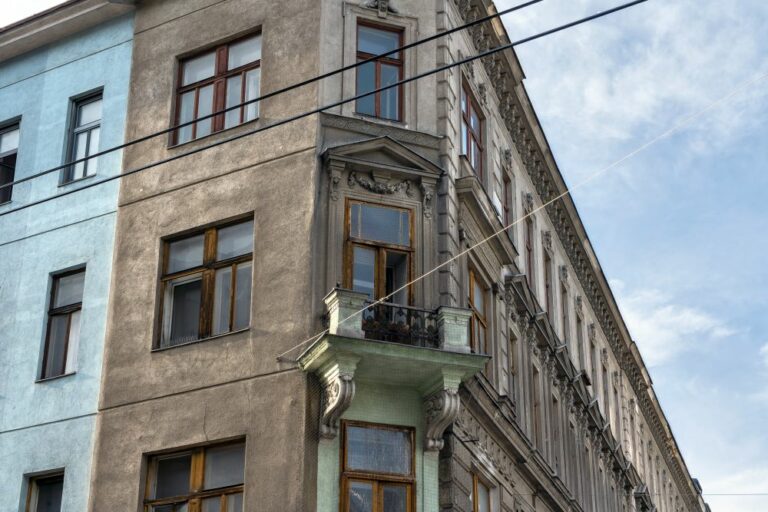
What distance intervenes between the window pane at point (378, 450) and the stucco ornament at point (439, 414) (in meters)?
0.44

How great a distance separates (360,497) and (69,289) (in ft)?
27.0

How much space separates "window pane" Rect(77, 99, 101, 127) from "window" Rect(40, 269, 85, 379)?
3682 millimetres

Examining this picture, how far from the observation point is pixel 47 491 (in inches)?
945

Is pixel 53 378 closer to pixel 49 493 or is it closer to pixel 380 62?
pixel 49 493

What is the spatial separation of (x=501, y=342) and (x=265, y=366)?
7626 mm

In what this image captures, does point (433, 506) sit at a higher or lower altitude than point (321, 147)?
lower

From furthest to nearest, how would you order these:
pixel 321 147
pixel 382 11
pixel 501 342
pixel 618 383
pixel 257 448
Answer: pixel 618 383
pixel 501 342
pixel 382 11
pixel 321 147
pixel 257 448

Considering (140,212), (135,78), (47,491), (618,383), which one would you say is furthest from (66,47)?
(618,383)

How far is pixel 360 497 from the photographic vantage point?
21297 mm

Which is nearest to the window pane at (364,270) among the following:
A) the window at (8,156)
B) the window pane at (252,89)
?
the window pane at (252,89)

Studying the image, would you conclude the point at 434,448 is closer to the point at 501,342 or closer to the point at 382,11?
the point at 501,342

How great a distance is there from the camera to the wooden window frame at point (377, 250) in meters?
23.1

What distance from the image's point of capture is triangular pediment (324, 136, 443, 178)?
23.5 m

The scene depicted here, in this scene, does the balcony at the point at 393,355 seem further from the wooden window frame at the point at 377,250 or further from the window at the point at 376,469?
the wooden window frame at the point at 377,250
